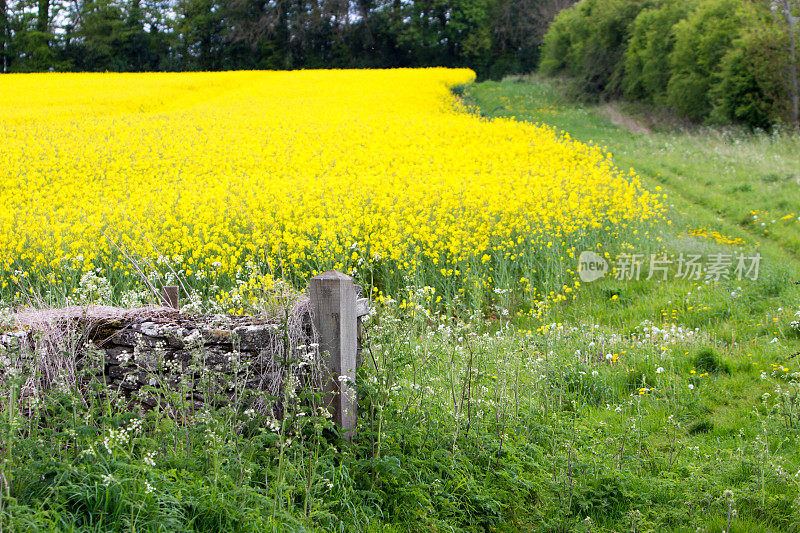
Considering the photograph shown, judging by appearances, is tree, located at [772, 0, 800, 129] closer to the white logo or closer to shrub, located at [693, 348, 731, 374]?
the white logo

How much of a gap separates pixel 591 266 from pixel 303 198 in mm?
4214

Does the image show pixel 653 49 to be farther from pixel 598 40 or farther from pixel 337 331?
pixel 337 331

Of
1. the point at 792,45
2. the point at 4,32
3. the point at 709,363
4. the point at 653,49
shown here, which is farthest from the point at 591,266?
the point at 4,32

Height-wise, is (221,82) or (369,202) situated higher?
(221,82)

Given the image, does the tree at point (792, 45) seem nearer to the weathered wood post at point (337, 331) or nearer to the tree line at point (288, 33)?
the weathered wood post at point (337, 331)

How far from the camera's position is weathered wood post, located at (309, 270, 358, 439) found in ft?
11.9

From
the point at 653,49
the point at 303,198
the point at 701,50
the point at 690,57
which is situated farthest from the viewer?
the point at 653,49

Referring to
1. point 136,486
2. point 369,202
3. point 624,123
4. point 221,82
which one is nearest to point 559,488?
point 136,486

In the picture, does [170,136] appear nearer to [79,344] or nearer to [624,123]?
[79,344]

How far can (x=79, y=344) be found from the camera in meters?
Result: 3.75

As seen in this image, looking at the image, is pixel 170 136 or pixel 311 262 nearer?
pixel 311 262

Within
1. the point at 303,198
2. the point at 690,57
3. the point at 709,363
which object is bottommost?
the point at 709,363

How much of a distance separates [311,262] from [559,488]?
5.06m

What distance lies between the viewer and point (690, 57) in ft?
73.9
